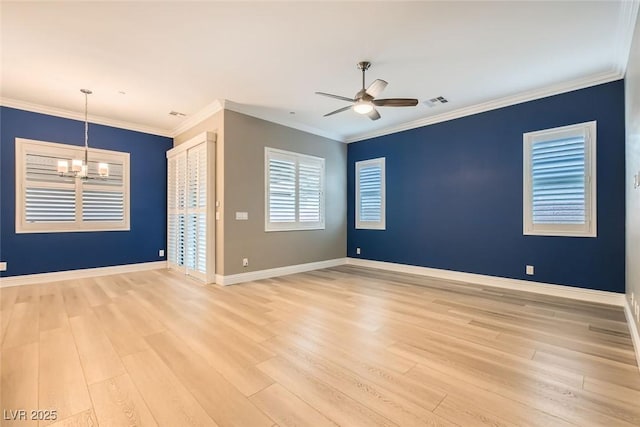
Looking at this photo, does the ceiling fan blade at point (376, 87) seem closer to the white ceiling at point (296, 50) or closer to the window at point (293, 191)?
the white ceiling at point (296, 50)

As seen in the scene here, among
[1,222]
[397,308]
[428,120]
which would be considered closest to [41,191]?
[1,222]

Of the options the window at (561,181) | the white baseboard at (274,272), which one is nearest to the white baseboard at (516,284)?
the window at (561,181)

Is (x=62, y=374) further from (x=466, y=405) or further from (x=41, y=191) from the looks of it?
(x=41, y=191)

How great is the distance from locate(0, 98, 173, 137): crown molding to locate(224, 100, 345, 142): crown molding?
2.37m

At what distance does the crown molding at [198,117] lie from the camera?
476 cm

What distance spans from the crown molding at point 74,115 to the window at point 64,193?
53 cm

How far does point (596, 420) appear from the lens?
1.60m

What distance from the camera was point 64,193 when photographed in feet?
16.5

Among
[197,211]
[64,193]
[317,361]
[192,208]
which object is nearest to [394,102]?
[317,361]

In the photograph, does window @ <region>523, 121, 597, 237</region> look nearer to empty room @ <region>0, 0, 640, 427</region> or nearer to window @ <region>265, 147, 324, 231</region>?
empty room @ <region>0, 0, 640, 427</region>

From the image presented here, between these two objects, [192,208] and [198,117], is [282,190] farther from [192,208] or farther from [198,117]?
[198,117]

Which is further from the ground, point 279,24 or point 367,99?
point 279,24

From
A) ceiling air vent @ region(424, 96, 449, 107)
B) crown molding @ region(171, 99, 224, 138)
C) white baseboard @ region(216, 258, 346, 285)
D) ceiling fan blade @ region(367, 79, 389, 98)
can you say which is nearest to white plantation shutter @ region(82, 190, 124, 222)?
crown molding @ region(171, 99, 224, 138)

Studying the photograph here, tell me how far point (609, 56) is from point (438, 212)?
2956 mm
